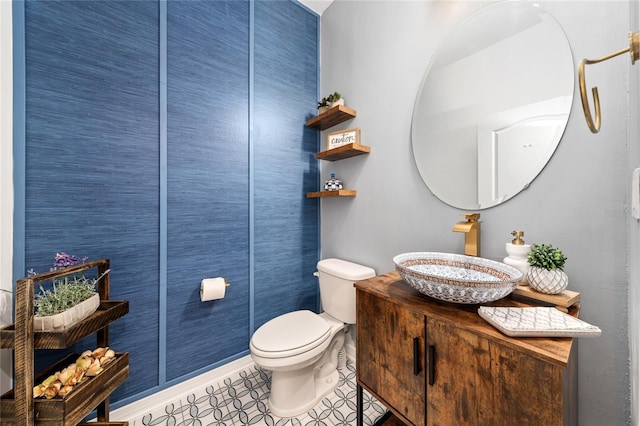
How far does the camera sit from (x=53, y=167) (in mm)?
1084

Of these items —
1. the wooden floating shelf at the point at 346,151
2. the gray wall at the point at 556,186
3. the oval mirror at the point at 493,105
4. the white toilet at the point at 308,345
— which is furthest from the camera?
the wooden floating shelf at the point at 346,151

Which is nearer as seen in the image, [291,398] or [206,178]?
[291,398]

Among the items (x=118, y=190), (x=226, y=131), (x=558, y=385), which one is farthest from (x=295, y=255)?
(x=558, y=385)

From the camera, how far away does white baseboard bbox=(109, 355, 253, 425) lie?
1.23m

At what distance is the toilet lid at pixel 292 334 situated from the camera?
3.85 ft

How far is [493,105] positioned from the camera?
3.36ft

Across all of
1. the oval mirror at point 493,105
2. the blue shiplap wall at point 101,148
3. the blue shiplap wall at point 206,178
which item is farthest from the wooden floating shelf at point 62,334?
the oval mirror at point 493,105

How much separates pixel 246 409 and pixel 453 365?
119 centimetres

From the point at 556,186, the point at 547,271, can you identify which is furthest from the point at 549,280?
the point at 556,186

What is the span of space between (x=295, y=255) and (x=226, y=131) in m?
1.04

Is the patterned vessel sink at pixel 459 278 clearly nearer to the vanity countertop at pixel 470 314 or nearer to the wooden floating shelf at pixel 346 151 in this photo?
the vanity countertop at pixel 470 314

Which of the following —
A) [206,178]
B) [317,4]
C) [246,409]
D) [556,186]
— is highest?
[317,4]

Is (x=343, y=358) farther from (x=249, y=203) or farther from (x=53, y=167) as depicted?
(x=53, y=167)

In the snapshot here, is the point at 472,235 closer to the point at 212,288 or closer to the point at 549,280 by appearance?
the point at 549,280
